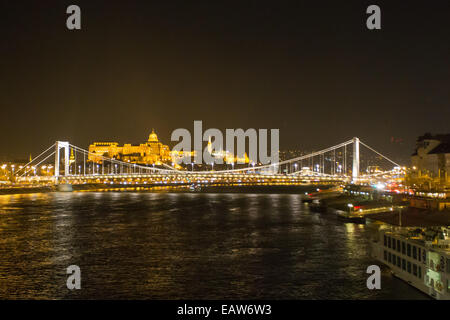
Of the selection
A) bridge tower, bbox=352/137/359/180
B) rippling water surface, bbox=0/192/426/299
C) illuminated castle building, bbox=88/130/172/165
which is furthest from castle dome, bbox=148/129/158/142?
rippling water surface, bbox=0/192/426/299

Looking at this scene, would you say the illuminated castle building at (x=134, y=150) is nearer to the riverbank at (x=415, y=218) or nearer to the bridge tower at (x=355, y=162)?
the bridge tower at (x=355, y=162)

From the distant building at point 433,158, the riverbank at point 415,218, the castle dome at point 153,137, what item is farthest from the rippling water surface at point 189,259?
the castle dome at point 153,137

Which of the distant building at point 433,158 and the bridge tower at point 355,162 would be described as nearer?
the distant building at point 433,158

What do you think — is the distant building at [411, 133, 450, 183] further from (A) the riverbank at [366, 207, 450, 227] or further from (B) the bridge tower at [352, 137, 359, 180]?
(A) the riverbank at [366, 207, 450, 227]

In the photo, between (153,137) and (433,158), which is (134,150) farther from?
(433,158)
